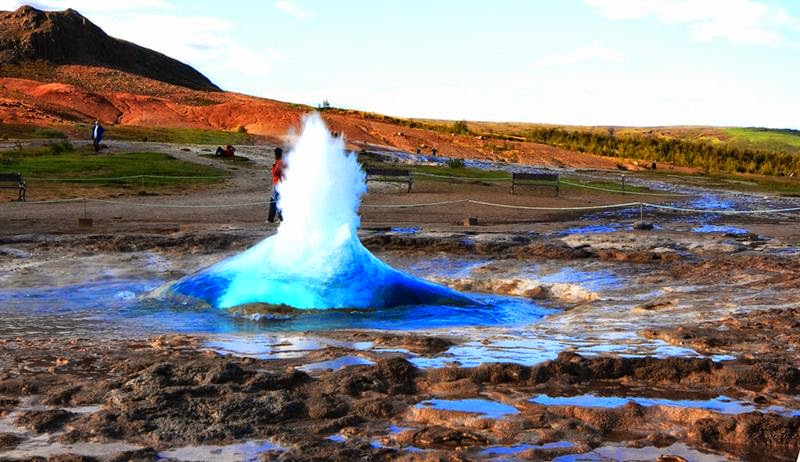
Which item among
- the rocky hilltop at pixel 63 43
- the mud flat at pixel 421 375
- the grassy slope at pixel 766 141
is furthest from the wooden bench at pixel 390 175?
the grassy slope at pixel 766 141

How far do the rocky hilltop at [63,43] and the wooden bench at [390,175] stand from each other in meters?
45.7

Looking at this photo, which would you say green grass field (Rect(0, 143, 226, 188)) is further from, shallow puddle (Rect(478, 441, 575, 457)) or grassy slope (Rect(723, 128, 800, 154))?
grassy slope (Rect(723, 128, 800, 154))

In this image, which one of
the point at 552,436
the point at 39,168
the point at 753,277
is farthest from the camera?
the point at 39,168

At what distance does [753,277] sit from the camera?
36.2 feet

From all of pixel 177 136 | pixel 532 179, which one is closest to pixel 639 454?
pixel 532 179

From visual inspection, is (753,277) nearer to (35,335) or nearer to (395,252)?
(395,252)

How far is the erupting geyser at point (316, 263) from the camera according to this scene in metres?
9.70

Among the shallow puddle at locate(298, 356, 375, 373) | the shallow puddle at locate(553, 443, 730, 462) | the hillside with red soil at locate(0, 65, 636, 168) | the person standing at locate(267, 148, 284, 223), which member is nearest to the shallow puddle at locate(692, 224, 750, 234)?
the person standing at locate(267, 148, 284, 223)

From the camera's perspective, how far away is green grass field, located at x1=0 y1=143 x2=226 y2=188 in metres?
26.0

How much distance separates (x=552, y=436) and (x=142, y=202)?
19.3m

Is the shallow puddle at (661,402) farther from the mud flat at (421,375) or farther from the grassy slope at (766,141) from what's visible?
the grassy slope at (766,141)

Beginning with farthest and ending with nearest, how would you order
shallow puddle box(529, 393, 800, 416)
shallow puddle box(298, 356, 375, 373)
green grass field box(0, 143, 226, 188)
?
1. green grass field box(0, 143, 226, 188)
2. shallow puddle box(298, 356, 375, 373)
3. shallow puddle box(529, 393, 800, 416)

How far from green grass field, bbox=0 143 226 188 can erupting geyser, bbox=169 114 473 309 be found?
15.0 metres

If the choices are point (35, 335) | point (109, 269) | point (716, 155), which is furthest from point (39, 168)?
point (716, 155)
